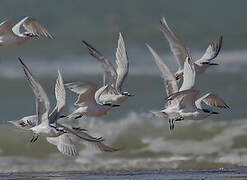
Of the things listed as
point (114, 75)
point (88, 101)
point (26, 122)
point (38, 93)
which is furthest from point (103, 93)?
point (38, 93)

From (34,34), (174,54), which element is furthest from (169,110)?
(34,34)

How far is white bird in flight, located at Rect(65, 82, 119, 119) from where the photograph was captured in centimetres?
4517

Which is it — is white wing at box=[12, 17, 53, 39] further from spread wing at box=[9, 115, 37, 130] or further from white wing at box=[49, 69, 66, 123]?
spread wing at box=[9, 115, 37, 130]

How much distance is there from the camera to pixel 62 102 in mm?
44844

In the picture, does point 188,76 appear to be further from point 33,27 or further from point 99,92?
point 33,27

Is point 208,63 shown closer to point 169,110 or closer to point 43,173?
point 169,110

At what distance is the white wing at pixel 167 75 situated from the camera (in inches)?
1833

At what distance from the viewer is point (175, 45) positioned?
156ft

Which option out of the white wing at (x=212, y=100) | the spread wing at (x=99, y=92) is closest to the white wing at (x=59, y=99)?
the spread wing at (x=99, y=92)

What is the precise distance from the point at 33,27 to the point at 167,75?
6.24 metres

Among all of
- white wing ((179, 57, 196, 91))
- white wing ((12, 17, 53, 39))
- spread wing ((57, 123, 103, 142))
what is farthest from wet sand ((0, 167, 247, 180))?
white wing ((12, 17, 53, 39))

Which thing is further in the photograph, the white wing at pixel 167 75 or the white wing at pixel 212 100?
the white wing at pixel 212 100

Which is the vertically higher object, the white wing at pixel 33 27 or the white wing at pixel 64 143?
the white wing at pixel 33 27

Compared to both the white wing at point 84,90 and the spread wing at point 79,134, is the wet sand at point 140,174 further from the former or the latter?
the white wing at point 84,90
